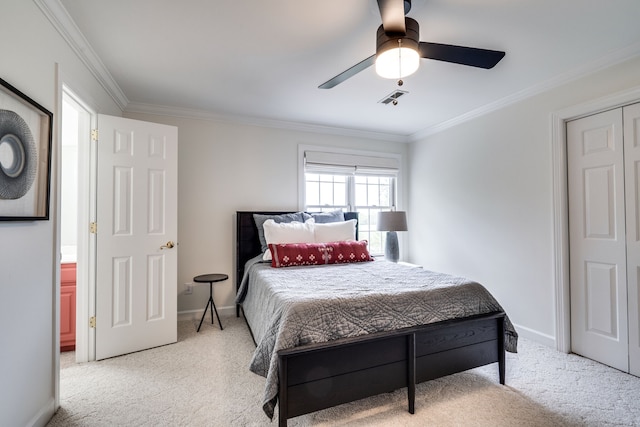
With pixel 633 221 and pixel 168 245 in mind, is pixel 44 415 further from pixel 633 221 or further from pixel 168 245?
pixel 633 221

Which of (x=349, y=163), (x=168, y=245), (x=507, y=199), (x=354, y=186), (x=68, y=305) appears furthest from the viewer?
(x=354, y=186)

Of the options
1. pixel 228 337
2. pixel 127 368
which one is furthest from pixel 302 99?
pixel 127 368

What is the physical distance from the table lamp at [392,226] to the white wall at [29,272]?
10.7 feet

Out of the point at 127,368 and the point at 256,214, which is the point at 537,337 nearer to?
the point at 256,214

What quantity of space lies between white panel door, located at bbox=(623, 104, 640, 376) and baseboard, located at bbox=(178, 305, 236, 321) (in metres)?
3.80

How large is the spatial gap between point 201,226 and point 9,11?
95.8 inches

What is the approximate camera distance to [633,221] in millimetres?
2295

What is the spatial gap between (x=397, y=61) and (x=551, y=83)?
2.04 metres

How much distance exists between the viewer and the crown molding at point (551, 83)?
7.41 ft

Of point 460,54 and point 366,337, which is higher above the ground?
point 460,54

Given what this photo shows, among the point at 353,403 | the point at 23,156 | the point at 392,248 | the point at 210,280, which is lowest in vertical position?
the point at 353,403

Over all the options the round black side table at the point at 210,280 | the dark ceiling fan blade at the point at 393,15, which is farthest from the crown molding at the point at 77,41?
the round black side table at the point at 210,280

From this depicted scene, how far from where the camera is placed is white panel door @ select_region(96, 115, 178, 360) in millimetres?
2561

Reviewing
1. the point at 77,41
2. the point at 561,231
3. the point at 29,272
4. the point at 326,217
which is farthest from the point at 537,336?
the point at 77,41
